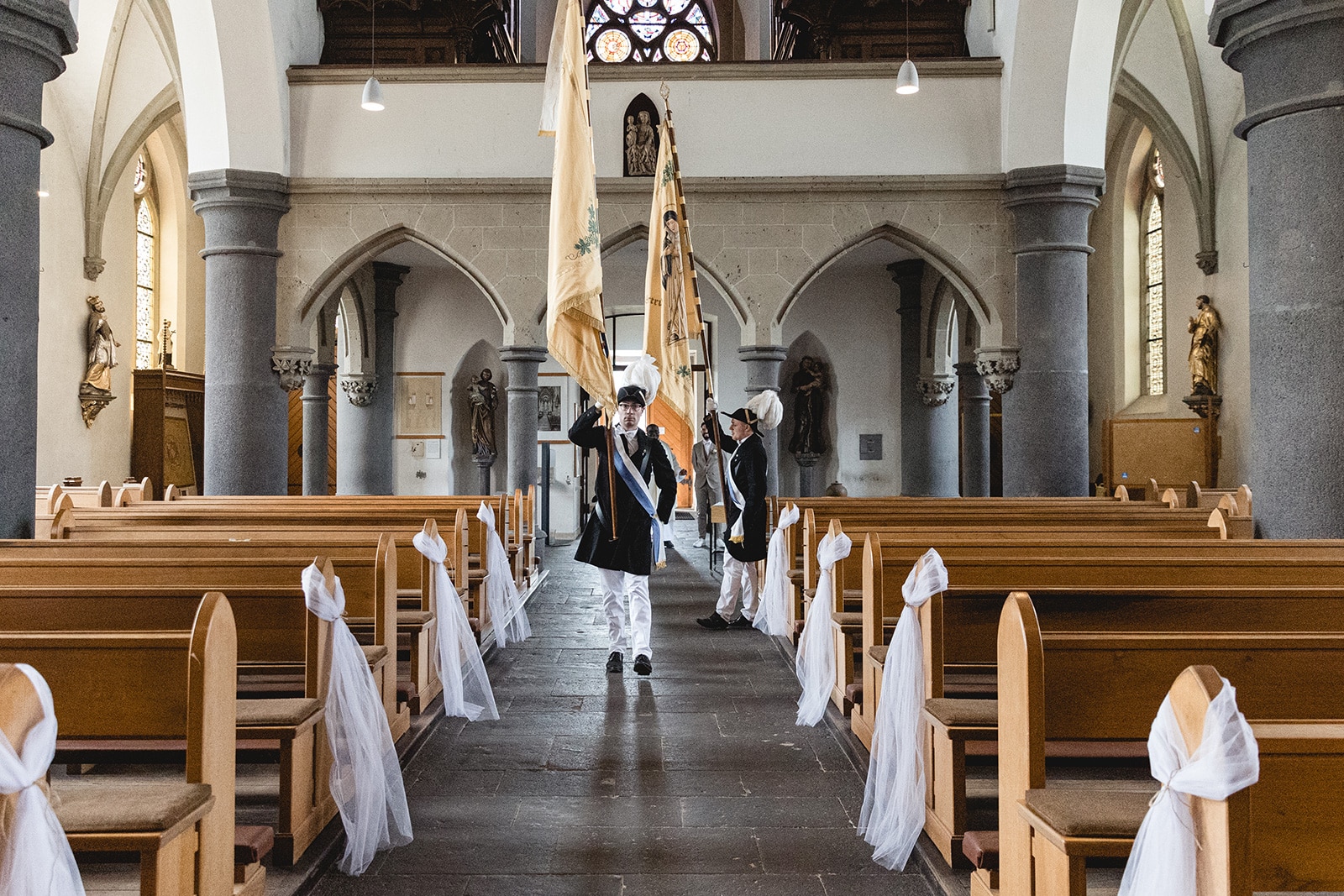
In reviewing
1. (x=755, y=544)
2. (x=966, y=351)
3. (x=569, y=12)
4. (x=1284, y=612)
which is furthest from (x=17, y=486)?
(x=966, y=351)

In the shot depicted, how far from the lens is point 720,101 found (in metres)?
11.3

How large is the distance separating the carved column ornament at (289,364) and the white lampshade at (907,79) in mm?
6554

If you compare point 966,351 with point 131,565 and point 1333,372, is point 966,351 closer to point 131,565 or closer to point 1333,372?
point 1333,372

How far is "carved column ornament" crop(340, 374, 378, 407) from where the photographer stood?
1606 cm

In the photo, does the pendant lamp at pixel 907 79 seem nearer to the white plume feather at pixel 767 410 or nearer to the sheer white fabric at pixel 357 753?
the white plume feather at pixel 767 410

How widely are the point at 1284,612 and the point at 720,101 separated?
918 centimetres

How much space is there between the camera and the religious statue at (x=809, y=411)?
16312 millimetres

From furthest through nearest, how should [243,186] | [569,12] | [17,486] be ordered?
[243,186], [569,12], [17,486]

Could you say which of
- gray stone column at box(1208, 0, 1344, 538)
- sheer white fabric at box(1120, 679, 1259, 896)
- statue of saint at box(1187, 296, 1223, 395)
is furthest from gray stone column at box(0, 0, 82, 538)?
statue of saint at box(1187, 296, 1223, 395)

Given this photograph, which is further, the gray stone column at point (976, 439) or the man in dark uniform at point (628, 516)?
the gray stone column at point (976, 439)

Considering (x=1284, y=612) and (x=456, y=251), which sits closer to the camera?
(x=1284, y=612)

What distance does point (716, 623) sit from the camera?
298 inches

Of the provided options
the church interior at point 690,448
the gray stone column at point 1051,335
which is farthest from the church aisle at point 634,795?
the gray stone column at point 1051,335

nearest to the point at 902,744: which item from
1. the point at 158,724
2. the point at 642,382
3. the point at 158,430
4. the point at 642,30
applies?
the point at 158,724
